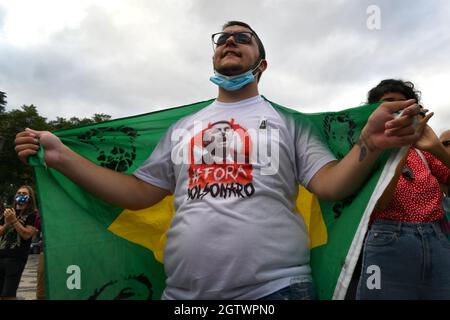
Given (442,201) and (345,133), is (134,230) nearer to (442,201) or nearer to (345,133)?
(345,133)

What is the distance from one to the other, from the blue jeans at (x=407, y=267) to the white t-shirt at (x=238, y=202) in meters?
0.43

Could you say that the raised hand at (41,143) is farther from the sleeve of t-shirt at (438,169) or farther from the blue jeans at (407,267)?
the sleeve of t-shirt at (438,169)

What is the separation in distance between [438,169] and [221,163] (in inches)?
51.7

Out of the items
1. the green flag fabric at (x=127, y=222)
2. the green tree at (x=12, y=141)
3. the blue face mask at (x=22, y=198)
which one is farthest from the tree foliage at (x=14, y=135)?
the green flag fabric at (x=127, y=222)

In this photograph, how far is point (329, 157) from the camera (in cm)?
209

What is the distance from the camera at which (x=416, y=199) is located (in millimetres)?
2291

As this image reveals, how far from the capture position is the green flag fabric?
2.15m

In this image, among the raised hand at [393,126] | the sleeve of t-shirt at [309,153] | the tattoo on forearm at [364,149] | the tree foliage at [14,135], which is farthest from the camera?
the tree foliage at [14,135]

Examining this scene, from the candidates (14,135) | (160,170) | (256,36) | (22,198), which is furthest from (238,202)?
(14,135)

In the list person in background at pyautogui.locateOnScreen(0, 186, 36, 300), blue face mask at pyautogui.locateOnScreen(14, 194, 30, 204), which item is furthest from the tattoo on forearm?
blue face mask at pyautogui.locateOnScreen(14, 194, 30, 204)

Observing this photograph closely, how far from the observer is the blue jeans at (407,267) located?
213cm

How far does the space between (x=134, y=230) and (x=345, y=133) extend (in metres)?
1.33

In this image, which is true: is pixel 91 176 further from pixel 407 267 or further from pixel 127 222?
pixel 407 267
